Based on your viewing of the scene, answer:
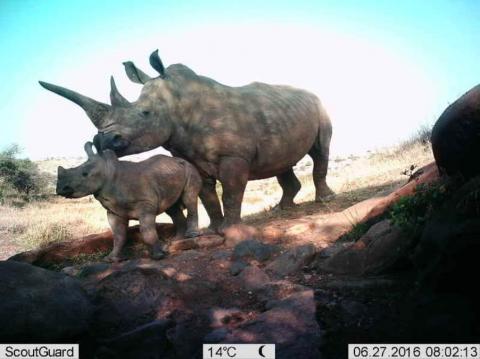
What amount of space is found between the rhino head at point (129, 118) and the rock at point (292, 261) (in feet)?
8.08

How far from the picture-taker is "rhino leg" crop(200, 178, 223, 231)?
6.96 meters

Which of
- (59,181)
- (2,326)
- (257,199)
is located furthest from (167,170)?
(257,199)

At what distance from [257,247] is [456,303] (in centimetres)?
276

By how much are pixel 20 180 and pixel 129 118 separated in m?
23.2

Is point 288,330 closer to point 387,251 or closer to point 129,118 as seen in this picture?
point 387,251

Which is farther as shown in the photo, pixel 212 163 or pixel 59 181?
pixel 212 163

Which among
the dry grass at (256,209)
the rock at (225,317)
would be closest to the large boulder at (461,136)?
the rock at (225,317)

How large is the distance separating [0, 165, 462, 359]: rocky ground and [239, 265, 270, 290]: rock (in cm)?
1

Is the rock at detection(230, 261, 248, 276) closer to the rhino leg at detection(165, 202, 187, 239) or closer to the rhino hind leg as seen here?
the rhino leg at detection(165, 202, 187, 239)

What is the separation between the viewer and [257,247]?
5449mm

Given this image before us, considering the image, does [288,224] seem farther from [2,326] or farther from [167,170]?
[2,326]

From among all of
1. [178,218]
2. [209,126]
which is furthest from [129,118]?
[178,218]

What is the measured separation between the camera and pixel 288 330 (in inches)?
128

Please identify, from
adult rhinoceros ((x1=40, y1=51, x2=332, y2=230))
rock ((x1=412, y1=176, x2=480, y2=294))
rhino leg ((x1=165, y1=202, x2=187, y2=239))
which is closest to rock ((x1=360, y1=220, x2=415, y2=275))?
rock ((x1=412, y1=176, x2=480, y2=294))
